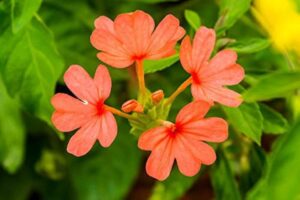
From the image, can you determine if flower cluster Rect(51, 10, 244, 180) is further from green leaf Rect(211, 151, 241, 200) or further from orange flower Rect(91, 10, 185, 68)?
green leaf Rect(211, 151, 241, 200)

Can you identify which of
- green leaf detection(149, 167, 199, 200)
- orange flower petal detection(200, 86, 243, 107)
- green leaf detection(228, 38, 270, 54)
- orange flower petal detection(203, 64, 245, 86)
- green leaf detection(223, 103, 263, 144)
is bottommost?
green leaf detection(149, 167, 199, 200)

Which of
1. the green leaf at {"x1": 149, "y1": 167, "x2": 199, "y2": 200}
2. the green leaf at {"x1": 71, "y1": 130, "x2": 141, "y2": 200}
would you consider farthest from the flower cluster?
the green leaf at {"x1": 71, "y1": 130, "x2": 141, "y2": 200}

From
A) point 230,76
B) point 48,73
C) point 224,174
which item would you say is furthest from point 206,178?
point 230,76

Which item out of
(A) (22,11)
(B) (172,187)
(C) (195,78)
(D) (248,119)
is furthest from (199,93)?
(B) (172,187)

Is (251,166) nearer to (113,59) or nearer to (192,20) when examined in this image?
(192,20)

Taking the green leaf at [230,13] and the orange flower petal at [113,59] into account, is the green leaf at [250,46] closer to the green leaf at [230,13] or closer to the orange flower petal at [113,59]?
the green leaf at [230,13]

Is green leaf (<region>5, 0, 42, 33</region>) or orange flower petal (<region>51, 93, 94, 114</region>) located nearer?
orange flower petal (<region>51, 93, 94, 114</region>)
